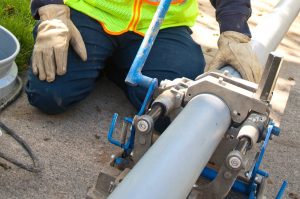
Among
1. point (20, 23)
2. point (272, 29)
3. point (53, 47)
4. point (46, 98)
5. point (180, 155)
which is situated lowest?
point (20, 23)

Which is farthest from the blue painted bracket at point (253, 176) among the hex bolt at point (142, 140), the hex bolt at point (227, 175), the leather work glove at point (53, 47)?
the leather work glove at point (53, 47)

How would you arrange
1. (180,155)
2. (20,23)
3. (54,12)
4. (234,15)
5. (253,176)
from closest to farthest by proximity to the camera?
(180,155), (253,176), (54,12), (234,15), (20,23)

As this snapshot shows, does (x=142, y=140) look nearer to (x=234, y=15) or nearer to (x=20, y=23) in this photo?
(x=234, y=15)

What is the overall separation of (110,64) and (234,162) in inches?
54.9

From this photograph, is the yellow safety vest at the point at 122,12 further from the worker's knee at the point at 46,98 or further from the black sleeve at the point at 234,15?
the worker's knee at the point at 46,98

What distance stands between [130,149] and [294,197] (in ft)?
2.88

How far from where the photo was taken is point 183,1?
8.46ft

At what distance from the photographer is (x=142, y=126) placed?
1.48 m

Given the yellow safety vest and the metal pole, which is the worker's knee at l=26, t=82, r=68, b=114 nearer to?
the yellow safety vest

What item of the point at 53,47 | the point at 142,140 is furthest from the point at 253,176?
the point at 53,47

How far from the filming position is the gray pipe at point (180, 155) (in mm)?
1121

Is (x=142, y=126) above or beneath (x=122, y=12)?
above

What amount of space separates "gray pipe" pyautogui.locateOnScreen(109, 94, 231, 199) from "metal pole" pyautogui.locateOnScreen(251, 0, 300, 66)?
906mm

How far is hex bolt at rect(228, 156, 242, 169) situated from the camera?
54.7 inches
